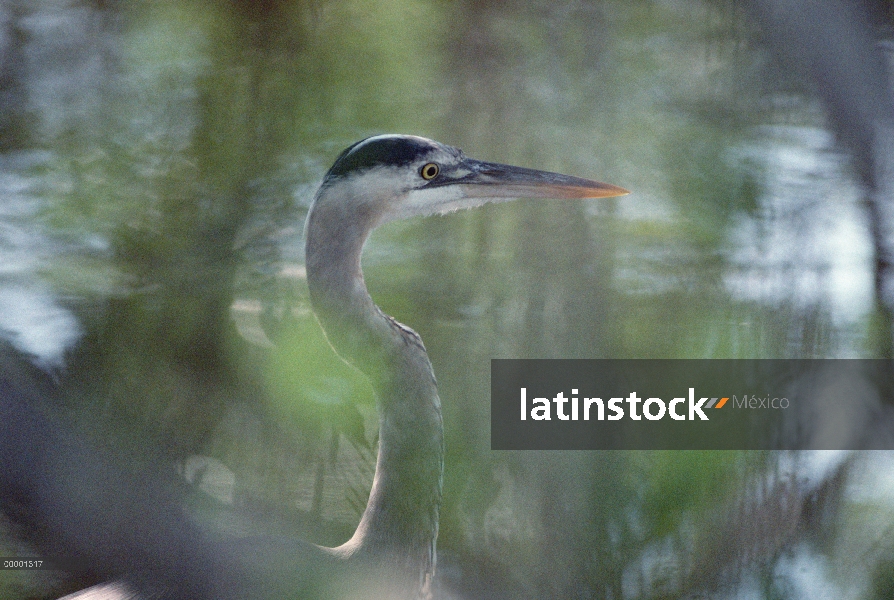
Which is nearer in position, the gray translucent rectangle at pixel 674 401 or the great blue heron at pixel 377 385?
the great blue heron at pixel 377 385

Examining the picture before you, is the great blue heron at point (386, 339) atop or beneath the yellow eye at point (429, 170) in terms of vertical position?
beneath

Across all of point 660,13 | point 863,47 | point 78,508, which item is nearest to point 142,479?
point 78,508

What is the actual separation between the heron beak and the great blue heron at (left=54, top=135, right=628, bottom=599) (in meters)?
0.02

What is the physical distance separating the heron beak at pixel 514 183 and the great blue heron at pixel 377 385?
0.02 m

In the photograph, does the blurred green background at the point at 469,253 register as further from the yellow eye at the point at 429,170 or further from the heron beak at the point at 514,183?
the yellow eye at the point at 429,170

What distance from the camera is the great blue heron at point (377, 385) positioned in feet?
2.81

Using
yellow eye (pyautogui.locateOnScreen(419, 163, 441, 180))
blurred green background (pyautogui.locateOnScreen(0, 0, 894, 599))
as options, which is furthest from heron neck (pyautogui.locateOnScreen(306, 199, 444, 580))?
blurred green background (pyautogui.locateOnScreen(0, 0, 894, 599))

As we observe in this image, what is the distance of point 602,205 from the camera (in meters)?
1.34

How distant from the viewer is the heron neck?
0.87 m

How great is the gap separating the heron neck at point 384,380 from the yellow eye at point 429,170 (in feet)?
0.37

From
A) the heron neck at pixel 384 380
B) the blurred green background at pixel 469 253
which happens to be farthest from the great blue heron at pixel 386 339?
the blurred green background at pixel 469 253

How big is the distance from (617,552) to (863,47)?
108 cm

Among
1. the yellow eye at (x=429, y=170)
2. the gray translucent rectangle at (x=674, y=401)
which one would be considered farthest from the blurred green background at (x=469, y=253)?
the yellow eye at (x=429, y=170)

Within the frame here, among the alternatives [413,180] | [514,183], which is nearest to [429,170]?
[413,180]
